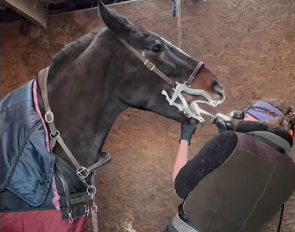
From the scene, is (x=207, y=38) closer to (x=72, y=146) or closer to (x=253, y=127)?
(x=253, y=127)

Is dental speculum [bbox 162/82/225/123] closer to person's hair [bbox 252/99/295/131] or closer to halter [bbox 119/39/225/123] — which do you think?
halter [bbox 119/39/225/123]

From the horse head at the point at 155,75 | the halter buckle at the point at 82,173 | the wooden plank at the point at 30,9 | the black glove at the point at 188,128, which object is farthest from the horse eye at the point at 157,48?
the wooden plank at the point at 30,9

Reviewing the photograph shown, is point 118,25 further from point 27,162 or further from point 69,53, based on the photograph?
point 27,162

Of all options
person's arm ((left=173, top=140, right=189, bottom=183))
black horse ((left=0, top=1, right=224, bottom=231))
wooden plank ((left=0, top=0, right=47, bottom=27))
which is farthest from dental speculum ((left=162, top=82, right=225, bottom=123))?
wooden plank ((left=0, top=0, right=47, bottom=27))

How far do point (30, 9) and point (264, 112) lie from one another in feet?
5.06

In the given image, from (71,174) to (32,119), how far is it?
23cm

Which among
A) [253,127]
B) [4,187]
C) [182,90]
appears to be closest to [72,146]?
[4,187]

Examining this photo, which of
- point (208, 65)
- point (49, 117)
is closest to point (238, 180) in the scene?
point (49, 117)

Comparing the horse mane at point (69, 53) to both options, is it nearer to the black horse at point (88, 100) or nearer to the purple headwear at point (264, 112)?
the black horse at point (88, 100)

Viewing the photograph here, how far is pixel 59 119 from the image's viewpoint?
5.48 feet

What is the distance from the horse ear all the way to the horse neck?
0.08m

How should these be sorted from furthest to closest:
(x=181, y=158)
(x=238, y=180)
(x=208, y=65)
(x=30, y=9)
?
(x=30, y=9) → (x=208, y=65) → (x=181, y=158) → (x=238, y=180)

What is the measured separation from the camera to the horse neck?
168 cm

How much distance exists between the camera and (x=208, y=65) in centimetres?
253
